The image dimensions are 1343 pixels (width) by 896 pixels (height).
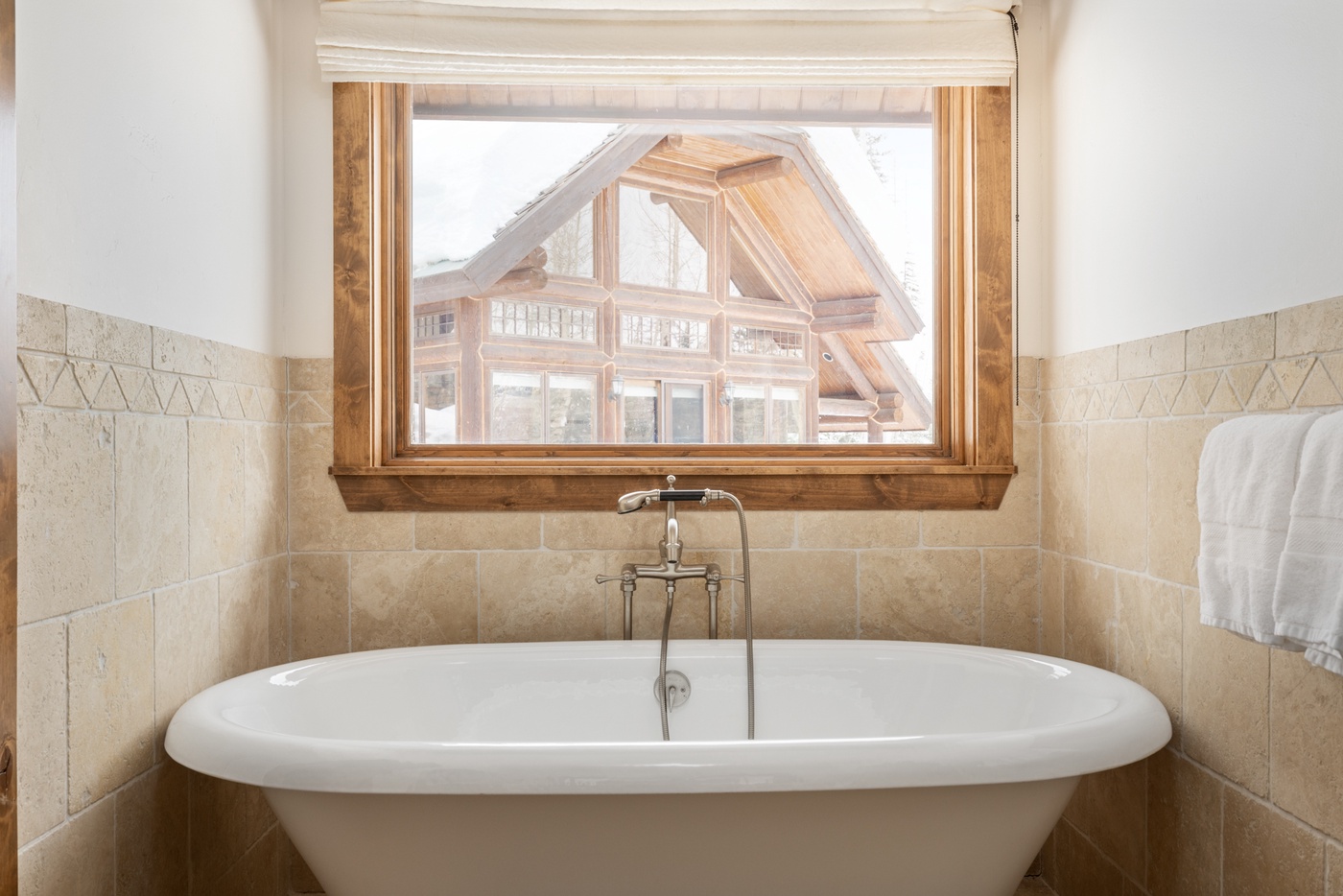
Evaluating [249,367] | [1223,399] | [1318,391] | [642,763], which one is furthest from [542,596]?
[1318,391]

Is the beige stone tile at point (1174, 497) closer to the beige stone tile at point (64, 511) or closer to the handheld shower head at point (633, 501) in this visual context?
the handheld shower head at point (633, 501)

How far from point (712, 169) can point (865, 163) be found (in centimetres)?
42

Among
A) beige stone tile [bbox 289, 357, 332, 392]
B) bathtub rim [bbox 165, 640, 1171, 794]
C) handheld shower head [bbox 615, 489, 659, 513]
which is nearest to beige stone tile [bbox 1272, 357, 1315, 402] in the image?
bathtub rim [bbox 165, 640, 1171, 794]

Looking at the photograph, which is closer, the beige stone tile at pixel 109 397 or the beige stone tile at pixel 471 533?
the beige stone tile at pixel 109 397

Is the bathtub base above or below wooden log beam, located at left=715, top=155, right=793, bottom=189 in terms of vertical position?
below

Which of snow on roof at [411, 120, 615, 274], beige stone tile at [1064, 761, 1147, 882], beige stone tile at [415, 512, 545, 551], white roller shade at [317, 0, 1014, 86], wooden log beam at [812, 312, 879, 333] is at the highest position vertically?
white roller shade at [317, 0, 1014, 86]

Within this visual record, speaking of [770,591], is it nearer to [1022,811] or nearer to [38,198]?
[1022,811]

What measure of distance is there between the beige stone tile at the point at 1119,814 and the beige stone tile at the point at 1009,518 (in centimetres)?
59

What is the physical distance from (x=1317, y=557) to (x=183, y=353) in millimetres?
1877

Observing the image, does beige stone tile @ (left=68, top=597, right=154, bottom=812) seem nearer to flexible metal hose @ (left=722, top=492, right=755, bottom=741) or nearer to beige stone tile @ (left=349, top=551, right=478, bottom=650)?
beige stone tile @ (left=349, top=551, right=478, bottom=650)

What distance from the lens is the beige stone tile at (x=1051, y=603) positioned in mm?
2090

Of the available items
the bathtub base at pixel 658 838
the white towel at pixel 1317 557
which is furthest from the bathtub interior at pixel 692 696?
the white towel at pixel 1317 557

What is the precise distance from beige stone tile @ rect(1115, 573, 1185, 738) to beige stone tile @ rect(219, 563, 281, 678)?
188 centimetres

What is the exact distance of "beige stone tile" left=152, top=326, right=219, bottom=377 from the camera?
156 cm
